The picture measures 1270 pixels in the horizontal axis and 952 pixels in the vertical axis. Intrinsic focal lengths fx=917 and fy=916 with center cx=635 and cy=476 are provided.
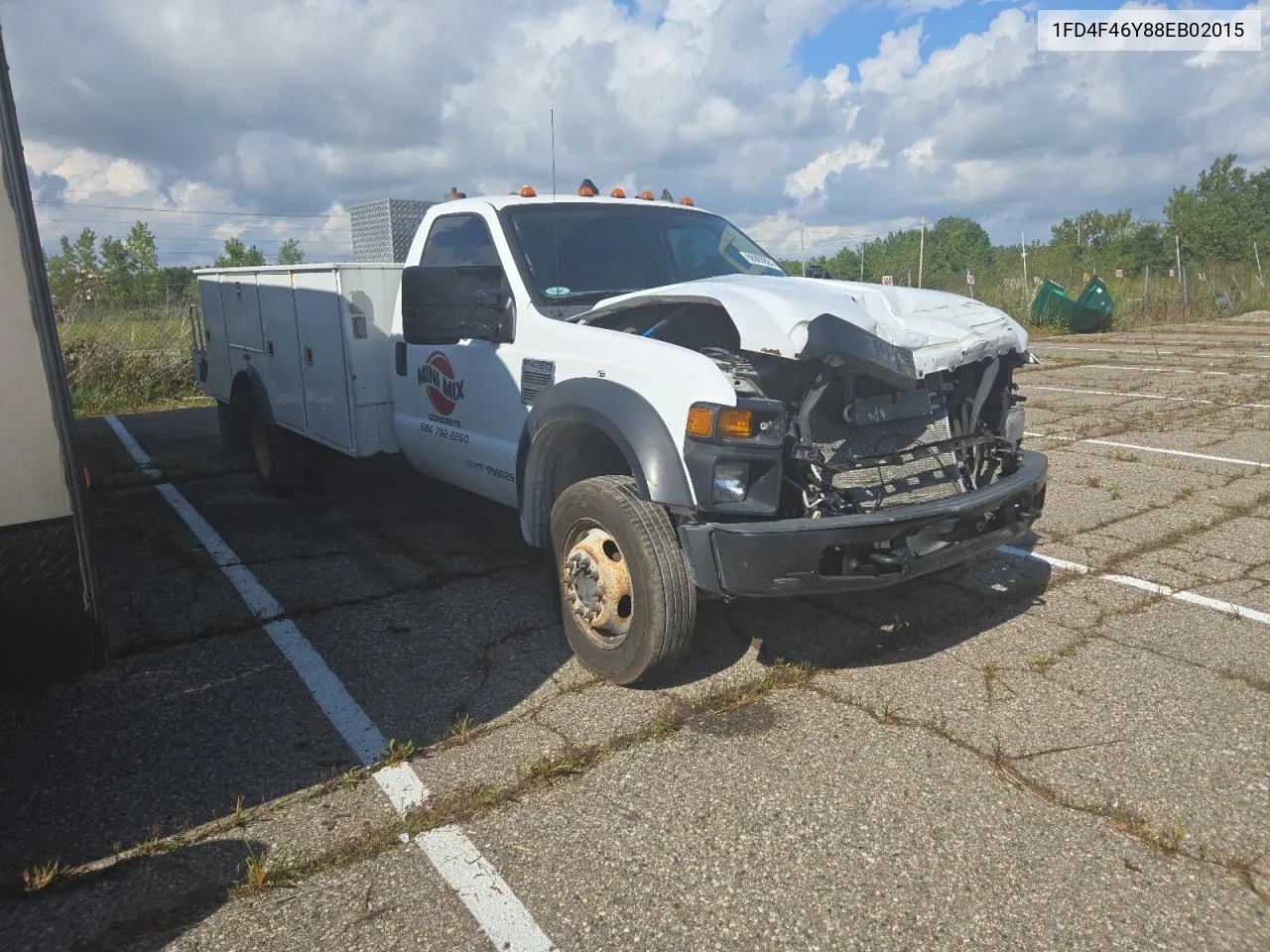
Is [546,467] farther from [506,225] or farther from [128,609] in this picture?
[128,609]

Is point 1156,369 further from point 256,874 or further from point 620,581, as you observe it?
point 256,874

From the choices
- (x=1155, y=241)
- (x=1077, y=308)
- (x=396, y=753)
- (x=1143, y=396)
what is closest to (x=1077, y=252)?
(x=1155, y=241)

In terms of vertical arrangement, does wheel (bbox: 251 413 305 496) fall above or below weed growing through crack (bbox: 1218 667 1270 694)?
above

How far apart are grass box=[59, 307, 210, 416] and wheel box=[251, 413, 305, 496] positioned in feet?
22.2

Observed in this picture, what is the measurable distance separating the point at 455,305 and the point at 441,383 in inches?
34.8

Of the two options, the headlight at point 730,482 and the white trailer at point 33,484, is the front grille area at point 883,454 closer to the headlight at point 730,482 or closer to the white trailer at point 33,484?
the headlight at point 730,482

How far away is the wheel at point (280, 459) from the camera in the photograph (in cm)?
688

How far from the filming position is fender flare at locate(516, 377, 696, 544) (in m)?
3.38

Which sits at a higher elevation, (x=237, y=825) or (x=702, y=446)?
(x=702, y=446)

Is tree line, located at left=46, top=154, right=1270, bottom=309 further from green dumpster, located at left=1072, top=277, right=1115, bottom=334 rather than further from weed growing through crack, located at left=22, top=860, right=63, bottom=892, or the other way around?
weed growing through crack, located at left=22, top=860, right=63, bottom=892

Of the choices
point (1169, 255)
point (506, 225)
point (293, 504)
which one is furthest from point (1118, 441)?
point (1169, 255)

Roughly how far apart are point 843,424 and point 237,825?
8.62 ft

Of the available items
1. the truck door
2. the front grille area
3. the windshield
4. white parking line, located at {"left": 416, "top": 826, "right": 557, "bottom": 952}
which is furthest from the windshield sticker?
white parking line, located at {"left": 416, "top": 826, "right": 557, "bottom": 952}

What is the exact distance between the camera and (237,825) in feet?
9.57
